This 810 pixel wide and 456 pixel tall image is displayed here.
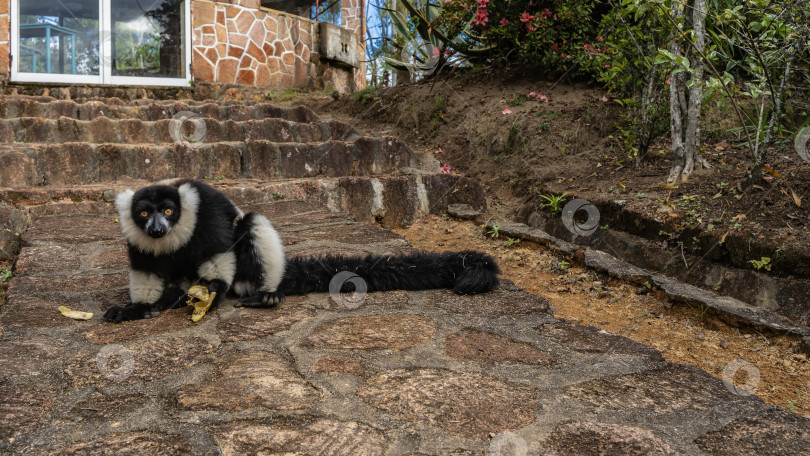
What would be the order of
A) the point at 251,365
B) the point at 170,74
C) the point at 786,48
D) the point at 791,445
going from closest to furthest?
1. the point at 791,445
2. the point at 251,365
3. the point at 786,48
4. the point at 170,74

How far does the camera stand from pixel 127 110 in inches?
285

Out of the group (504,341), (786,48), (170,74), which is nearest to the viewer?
(504,341)

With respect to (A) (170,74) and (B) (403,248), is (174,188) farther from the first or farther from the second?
(A) (170,74)

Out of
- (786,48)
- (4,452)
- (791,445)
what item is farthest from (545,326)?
(786,48)

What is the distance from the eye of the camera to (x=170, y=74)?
10.7m

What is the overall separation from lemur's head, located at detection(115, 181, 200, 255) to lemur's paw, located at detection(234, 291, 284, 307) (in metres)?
0.40

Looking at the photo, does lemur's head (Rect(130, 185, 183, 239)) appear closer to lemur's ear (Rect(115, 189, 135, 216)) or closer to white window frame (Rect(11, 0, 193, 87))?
lemur's ear (Rect(115, 189, 135, 216))

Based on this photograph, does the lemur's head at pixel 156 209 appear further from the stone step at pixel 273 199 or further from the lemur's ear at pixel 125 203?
the stone step at pixel 273 199

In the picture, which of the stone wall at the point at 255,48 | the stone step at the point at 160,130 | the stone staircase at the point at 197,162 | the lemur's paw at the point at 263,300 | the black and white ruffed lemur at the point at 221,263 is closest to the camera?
the black and white ruffed lemur at the point at 221,263

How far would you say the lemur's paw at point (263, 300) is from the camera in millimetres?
2674

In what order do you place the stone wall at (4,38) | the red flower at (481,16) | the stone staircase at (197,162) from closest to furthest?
the stone staircase at (197,162) < the red flower at (481,16) < the stone wall at (4,38)

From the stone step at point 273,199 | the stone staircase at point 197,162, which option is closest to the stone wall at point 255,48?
the stone staircase at point 197,162

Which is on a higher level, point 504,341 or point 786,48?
point 786,48

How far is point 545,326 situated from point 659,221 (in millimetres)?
2172
